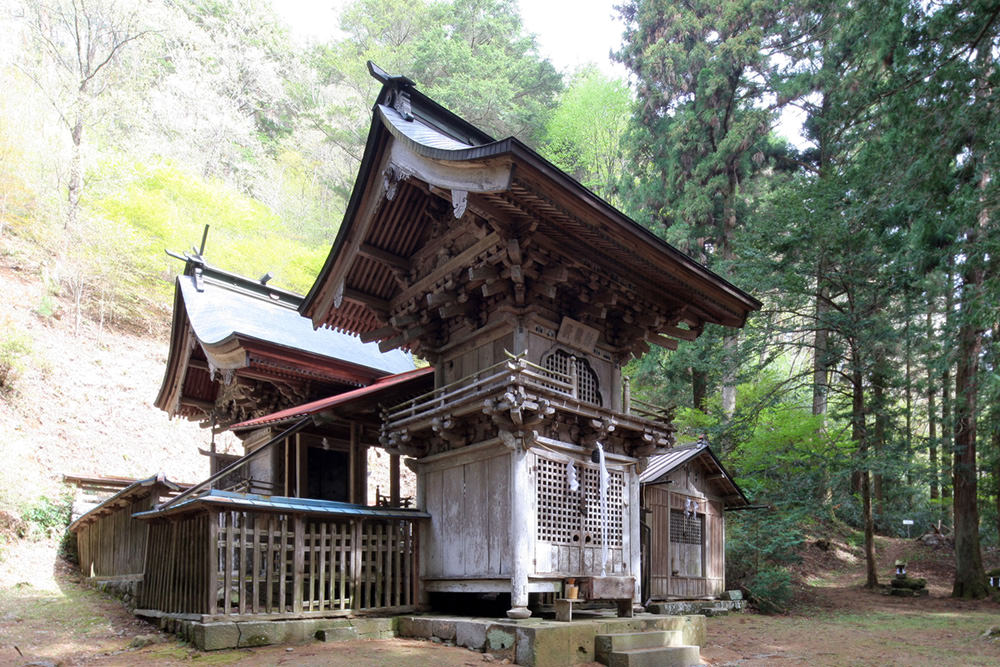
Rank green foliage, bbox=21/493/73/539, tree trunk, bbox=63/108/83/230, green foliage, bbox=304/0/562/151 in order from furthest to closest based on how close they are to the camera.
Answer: green foliage, bbox=304/0/562/151 < tree trunk, bbox=63/108/83/230 < green foliage, bbox=21/493/73/539

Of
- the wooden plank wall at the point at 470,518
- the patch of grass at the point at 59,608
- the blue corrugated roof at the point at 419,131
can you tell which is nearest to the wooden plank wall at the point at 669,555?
the wooden plank wall at the point at 470,518

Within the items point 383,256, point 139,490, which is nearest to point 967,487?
point 383,256

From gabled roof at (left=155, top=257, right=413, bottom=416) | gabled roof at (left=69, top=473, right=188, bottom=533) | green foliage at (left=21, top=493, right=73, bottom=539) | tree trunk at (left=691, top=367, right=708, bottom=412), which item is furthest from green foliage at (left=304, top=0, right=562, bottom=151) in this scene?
gabled roof at (left=69, top=473, right=188, bottom=533)

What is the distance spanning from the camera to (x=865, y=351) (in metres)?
17.6

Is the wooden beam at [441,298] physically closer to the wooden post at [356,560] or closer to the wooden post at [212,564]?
the wooden post at [356,560]

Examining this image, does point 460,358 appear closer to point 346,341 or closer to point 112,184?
point 346,341

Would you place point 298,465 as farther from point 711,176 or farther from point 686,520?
point 711,176

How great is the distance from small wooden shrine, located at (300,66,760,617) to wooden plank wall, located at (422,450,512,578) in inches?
1.0

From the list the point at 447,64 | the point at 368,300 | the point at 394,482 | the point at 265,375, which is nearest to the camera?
the point at 368,300

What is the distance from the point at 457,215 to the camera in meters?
7.52

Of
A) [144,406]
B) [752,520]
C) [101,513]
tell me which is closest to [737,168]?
[752,520]

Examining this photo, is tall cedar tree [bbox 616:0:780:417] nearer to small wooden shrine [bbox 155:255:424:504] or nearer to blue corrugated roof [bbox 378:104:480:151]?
small wooden shrine [bbox 155:255:424:504]

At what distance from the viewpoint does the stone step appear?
7.56 m

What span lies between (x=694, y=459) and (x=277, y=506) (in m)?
10.9
